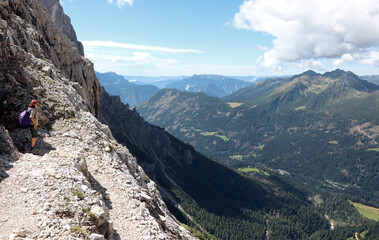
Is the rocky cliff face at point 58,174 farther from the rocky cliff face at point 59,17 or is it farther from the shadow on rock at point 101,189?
the rocky cliff face at point 59,17

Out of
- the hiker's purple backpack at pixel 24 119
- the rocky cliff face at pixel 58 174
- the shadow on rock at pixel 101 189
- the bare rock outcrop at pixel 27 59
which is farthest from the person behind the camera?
the bare rock outcrop at pixel 27 59

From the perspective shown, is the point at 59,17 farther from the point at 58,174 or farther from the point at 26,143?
the point at 58,174

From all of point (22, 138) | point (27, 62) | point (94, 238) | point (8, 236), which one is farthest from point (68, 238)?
point (27, 62)

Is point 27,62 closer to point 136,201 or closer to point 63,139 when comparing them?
point 63,139

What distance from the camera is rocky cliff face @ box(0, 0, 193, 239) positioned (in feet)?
47.3

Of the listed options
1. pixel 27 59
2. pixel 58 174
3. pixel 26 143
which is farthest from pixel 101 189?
pixel 27 59

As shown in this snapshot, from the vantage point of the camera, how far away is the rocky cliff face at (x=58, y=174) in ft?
47.3

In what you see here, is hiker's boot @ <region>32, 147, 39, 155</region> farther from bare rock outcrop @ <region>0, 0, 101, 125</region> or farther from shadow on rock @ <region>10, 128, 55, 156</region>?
bare rock outcrop @ <region>0, 0, 101, 125</region>

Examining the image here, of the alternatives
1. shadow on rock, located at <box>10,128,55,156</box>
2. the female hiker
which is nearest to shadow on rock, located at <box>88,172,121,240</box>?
shadow on rock, located at <box>10,128,55,156</box>

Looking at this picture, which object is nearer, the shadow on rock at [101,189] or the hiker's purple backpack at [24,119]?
the shadow on rock at [101,189]

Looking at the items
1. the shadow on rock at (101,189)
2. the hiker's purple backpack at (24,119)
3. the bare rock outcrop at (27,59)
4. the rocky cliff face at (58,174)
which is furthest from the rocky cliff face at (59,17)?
the shadow on rock at (101,189)

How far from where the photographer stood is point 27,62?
31766mm

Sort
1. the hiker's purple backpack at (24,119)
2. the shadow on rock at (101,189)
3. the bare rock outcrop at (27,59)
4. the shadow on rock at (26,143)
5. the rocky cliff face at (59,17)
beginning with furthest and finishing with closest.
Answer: the rocky cliff face at (59,17)
the bare rock outcrop at (27,59)
the shadow on rock at (26,143)
the hiker's purple backpack at (24,119)
the shadow on rock at (101,189)

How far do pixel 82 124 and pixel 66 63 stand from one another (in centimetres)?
3543
